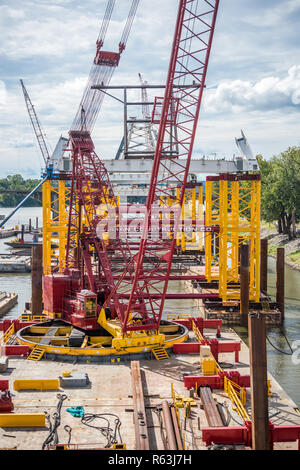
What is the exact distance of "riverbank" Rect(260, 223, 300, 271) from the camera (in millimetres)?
79750

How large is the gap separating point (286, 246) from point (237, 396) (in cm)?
7134

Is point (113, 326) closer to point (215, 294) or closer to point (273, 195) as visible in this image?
point (215, 294)

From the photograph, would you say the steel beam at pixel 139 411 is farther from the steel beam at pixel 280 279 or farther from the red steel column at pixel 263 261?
the red steel column at pixel 263 261

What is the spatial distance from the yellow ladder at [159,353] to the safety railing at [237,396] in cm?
574

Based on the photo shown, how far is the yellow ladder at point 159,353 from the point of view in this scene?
29781 millimetres

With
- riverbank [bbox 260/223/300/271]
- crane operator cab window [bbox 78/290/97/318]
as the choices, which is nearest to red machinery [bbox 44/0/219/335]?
crane operator cab window [bbox 78/290/97/318]

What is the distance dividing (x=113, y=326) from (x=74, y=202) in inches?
534

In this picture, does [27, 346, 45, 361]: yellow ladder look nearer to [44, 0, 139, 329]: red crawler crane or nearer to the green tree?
[44, 0, 139, 329]: red crawler crane

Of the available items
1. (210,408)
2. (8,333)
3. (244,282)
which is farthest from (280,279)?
(210,408)

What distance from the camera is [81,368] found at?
93.3 feet

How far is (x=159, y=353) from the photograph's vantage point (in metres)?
A: 30.1

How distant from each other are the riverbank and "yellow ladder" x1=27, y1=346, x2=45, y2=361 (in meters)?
51.6

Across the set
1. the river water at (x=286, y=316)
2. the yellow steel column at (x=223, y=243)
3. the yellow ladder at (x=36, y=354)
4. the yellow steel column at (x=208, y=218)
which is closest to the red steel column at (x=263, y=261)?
the river water at (x=286, y=316)
